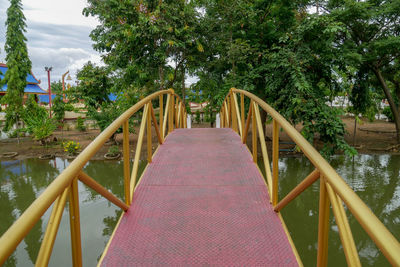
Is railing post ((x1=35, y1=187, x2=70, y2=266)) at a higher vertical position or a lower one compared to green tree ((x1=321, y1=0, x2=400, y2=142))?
lower

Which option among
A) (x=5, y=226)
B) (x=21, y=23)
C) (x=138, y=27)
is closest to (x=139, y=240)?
(x=5, y=226)

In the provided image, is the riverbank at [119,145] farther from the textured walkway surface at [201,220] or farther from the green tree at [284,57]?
the textured walkway surface at [201,220]

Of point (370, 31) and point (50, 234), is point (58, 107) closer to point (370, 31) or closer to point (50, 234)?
point (370, 31)

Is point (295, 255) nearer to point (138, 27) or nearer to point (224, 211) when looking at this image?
point (224, 211)

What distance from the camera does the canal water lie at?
203 inches

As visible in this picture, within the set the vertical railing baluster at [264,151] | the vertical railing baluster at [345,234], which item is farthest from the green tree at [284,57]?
the vertical railing baluster at [345,234]

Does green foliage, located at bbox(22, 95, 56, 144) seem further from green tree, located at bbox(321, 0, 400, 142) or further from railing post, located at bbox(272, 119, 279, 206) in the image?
railing post, located at bbox(272, 119, 279, 206)

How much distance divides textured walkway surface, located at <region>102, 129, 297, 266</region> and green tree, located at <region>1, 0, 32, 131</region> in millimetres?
→ 15683

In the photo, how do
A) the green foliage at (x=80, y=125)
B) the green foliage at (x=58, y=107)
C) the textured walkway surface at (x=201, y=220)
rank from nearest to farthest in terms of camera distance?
1. the textured walkway surface at (x=201, y=220)
2. the green foliage at (x=58, y=107)
3. the green foliage at (x=80, y=125)

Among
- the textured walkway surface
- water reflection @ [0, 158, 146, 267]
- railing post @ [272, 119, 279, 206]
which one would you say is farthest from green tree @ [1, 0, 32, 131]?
railing post @ [272, 119, 279, 206]

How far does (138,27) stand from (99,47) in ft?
9.81

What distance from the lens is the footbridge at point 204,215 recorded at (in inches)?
42.3

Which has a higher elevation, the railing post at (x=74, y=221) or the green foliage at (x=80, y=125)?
the railing post at (x=74, y=221)

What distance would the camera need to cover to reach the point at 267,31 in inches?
406
